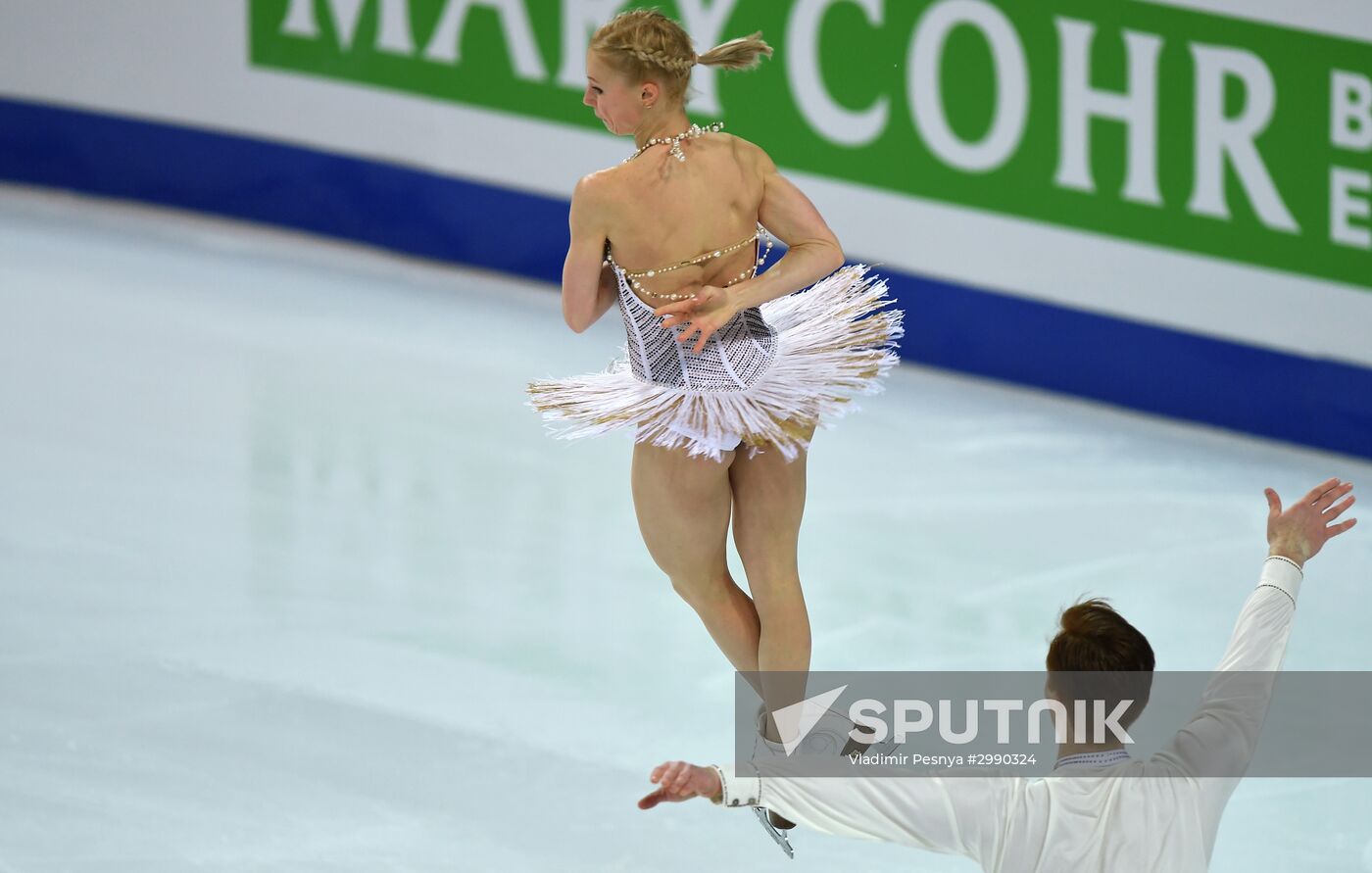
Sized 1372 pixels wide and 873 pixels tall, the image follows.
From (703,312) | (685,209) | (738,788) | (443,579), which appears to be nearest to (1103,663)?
(738,788)

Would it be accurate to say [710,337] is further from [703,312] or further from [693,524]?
[693,524]

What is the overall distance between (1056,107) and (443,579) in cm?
280

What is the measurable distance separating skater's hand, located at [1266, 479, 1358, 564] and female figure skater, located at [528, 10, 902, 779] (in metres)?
0.78

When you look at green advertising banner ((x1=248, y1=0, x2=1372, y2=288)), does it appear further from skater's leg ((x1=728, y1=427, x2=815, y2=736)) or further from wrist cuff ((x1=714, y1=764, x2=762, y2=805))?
wrist cuff ((x1=714, y1=764, x2=762, y2=805))

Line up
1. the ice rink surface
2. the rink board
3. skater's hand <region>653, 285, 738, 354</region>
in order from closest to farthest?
skater's hand <region>653, 285, 738, 354</region>, the ice rink surface, the rink board

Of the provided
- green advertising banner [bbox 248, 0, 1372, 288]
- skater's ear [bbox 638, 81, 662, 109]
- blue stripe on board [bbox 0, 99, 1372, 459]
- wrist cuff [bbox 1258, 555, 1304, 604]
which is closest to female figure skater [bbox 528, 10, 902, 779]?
skater's ear [bbox 638, 81, 662, 109]

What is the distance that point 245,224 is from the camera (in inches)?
328

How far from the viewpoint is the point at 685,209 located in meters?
2.91

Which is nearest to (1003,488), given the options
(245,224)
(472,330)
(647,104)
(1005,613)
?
(1005,613)

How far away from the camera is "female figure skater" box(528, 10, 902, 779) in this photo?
290 centimetres

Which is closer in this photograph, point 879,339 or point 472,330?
point 879,339

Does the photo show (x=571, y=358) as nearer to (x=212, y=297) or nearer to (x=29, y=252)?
(x=212, y=297)

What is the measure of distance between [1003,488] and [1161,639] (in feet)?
3.61

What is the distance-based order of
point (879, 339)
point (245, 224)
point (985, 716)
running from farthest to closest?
point (245, 224) → point (985, 716) → point (879, 339)
